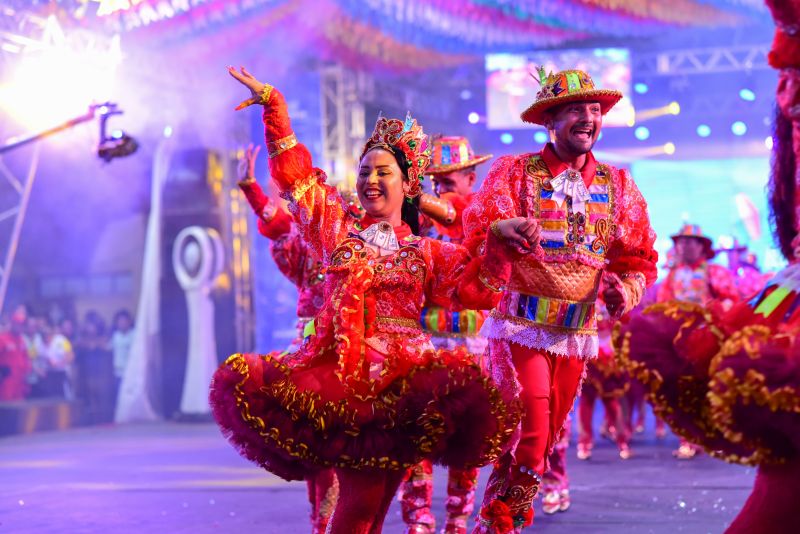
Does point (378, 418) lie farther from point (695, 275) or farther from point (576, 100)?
point (695, 275)

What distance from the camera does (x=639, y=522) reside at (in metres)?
5.76

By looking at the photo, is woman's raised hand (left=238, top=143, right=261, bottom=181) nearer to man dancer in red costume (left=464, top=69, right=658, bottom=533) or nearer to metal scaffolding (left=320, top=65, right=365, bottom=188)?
man dancer in red costume (left=464, top=69, right=658, bottom=533)

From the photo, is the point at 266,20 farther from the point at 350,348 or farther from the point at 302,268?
the point at 350,348

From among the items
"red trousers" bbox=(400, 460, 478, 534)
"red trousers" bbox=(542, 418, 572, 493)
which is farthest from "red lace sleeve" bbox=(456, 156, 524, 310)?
"red trousers" bbox=(542, 418, 572, 493)

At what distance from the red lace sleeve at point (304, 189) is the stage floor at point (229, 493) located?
208 cm

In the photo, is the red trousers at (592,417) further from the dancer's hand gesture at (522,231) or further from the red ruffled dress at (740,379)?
the red ruffled dress at (740,379)

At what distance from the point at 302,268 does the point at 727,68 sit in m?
12.5

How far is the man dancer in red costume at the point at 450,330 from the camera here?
5160 mm

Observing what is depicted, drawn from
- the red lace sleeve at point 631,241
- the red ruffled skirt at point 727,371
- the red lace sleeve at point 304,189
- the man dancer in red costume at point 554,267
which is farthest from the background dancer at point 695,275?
the red ruffled skirt at point 727,371

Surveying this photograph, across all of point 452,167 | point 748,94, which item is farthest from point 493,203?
point 748,94

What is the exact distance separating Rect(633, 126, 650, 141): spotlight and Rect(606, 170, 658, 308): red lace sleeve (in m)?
13.4

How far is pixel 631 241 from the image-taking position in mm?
4594

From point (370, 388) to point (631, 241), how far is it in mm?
1557

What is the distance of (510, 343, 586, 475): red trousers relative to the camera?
4320 millimetres
